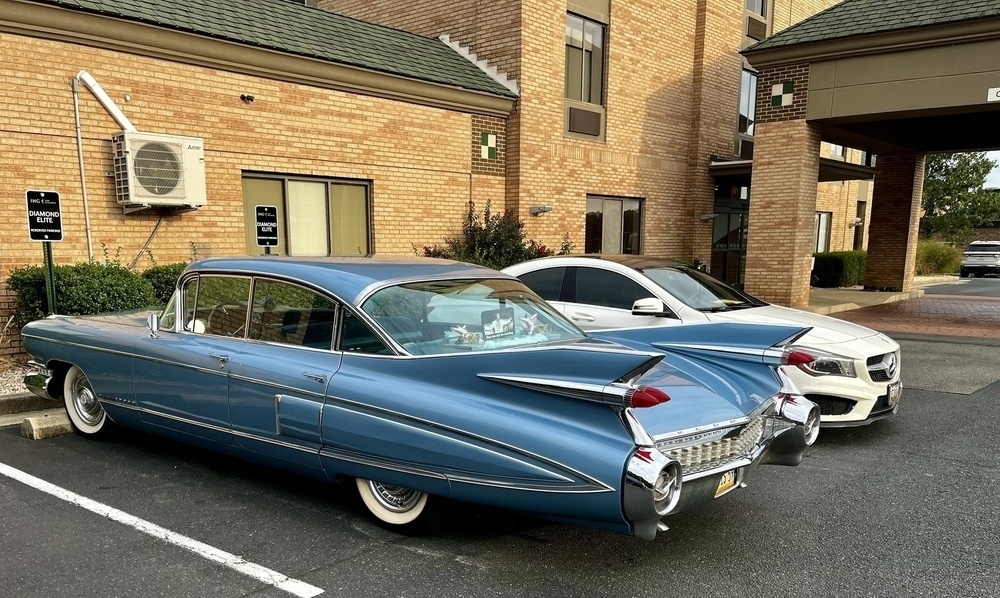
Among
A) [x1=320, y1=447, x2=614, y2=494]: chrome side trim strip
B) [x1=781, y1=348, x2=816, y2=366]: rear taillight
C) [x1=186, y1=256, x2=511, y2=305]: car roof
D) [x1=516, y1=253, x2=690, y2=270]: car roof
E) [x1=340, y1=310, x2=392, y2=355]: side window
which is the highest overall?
[x1=186, y1=256, x2=511, y2=305]: car roof

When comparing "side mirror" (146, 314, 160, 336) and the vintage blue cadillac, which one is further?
"side mirror" (146, 314, 160, 336)

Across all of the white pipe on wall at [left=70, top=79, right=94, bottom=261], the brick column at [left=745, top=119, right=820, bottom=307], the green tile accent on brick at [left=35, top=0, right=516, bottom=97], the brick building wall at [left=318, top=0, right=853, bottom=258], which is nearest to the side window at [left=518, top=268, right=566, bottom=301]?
the green tile accent on brick at [left=35, top=0, right=516, bottom=97]

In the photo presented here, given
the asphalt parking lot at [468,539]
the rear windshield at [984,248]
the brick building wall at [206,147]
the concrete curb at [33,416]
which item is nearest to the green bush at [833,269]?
the brick building wall at [206,147]

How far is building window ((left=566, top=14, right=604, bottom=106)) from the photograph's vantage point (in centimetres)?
1359

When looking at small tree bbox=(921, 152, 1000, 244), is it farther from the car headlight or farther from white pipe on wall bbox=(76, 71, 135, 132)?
white pipe on wall bbox=(76, 71, 135, 132)

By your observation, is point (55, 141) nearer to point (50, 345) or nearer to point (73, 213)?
point (73, 213)

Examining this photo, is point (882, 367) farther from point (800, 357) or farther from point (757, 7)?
point (757, 7)

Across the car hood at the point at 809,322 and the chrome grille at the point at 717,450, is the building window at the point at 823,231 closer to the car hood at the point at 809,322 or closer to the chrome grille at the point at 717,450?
the car hood at the point at 809,322

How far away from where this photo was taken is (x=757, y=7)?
1831 cm

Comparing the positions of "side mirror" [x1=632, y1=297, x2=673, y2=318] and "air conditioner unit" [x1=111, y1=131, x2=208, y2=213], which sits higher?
"air conditioner unit" [x1=111, y1=131, x2=208, y2=213]

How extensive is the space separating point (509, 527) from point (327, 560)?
3.37 feet

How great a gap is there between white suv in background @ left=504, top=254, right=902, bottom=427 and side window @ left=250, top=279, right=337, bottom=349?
10.3 ft

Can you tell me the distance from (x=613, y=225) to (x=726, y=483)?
1206cm

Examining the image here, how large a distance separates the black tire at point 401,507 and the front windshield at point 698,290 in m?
3.74
